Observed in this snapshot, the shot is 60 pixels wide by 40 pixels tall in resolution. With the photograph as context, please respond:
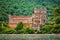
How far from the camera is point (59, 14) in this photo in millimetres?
45719

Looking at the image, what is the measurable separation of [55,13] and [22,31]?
5732 mm

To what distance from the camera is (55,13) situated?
46094 mm

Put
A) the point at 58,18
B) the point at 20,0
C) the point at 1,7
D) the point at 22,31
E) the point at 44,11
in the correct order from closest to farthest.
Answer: the point at 58,18 → the point at 22,31 → the point at 44,11 → the point at 1,7 → the point at 20,0

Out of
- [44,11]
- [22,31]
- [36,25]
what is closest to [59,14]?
[22,31]

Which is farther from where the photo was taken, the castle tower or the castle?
the castle

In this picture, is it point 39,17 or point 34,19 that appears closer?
point 39,17

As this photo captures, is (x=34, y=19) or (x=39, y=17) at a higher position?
(x=39, y=17)

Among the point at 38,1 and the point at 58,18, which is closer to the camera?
the point at 58,18

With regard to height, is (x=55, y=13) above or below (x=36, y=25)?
above

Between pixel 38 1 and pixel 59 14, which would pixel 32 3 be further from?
pixel 59 14

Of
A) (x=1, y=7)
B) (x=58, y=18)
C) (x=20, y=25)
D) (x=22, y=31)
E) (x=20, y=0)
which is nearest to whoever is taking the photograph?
(x=58, y=18)

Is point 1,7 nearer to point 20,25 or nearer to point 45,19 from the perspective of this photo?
point 45,19

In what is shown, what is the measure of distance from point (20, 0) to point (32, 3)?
133 inches

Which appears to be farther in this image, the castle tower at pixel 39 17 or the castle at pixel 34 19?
the castle at pixel 34 19
